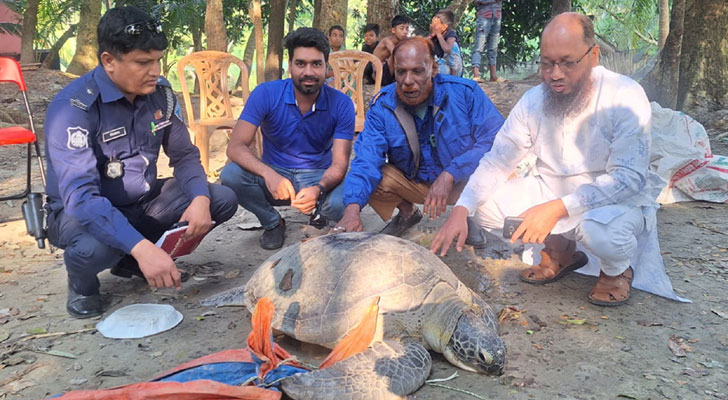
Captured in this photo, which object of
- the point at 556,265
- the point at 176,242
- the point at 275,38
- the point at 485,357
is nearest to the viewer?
the point at 485,357

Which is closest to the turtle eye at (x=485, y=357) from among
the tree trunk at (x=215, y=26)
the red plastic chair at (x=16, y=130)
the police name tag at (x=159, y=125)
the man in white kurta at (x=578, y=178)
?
the man in white kurta at (x=578, y=178)

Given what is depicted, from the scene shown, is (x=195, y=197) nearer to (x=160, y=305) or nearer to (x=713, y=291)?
(x=160, y=305)

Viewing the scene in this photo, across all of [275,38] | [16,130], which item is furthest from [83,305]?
[275,38]

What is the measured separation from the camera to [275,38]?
1248 centimetres

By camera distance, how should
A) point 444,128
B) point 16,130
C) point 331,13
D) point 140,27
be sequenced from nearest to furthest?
point 140,27 → point 444,128 → point 16,130 → point 331,13

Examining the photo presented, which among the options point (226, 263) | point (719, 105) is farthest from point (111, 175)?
point (719, 105)

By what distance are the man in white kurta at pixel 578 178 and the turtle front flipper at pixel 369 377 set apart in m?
0.71

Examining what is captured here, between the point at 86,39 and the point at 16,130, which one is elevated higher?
the point at 86,39

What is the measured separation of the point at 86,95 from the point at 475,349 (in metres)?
2.43

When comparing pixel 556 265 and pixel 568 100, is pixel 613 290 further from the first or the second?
pixel 568 100

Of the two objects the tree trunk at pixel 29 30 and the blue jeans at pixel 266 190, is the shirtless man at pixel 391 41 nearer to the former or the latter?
the blue jeans at pixel 266 190

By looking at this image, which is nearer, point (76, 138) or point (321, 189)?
point (76, 138)

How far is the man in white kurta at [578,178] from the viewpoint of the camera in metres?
2.84

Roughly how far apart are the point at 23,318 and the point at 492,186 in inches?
114
